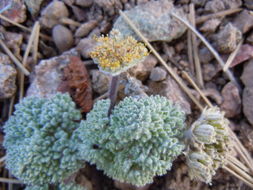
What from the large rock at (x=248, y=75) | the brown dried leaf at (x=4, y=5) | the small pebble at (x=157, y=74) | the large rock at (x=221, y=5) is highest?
the brown dried leaf at (x=4, y=5)

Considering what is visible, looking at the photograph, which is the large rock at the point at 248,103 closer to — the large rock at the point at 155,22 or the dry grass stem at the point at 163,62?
the dry grass stem at the point at 163,62

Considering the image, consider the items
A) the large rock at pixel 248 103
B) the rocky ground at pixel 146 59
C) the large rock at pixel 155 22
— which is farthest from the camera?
the large rock at pixel 155 22

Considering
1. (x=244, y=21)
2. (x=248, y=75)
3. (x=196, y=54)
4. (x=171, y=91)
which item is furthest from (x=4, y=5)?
(x=248, y=75)

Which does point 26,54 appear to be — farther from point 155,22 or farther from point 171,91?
point 171,91

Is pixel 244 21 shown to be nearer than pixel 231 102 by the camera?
No

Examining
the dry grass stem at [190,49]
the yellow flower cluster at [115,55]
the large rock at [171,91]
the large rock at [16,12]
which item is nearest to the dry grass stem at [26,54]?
the large rock at [16,12]

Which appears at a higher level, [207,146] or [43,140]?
[43,140]

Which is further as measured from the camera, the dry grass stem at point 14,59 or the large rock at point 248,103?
the dry grass stem at point 14,59

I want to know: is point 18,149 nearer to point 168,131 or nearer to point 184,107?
point 168,131

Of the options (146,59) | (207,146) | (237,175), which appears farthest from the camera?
(146,59)
